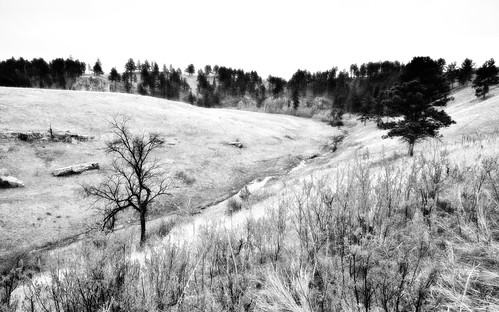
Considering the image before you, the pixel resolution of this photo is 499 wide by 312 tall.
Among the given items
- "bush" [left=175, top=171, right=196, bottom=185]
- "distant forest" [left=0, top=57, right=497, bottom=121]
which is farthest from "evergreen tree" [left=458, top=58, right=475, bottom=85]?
"bush" [left=175, top=171, right=196, bottom=185]

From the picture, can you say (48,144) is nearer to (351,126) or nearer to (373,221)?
(373,221)

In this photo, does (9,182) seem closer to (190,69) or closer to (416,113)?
(416,113)

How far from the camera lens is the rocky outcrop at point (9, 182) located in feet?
72.0

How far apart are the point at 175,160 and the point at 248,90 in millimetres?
109875

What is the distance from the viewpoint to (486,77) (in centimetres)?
5525

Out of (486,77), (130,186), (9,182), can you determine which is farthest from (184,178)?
(486,77)

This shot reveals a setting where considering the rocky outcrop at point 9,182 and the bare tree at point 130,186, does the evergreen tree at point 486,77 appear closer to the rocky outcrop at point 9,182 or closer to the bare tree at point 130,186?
the bare tree at point 130,186

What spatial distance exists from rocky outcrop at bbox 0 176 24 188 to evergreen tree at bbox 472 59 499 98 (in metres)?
82.6

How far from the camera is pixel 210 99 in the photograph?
115m

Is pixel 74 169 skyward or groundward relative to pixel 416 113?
groundward

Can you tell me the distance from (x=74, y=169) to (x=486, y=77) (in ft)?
274

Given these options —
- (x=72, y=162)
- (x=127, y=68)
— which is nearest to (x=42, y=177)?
(x=72, y=162)

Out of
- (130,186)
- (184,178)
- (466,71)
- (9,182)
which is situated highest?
(466,71)

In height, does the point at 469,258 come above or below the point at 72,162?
above
